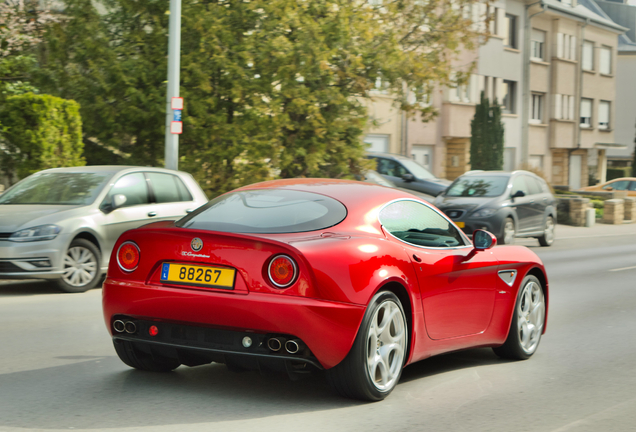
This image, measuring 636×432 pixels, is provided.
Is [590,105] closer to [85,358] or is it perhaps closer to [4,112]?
[4,112]

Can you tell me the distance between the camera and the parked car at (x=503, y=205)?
17.9 m

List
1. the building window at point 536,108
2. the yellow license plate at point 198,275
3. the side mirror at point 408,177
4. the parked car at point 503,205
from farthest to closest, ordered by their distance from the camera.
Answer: the building window at point 536,108 < the side mirror at point 408,177 < the parked car at point 503,205 < the yellow license plate at point 198,275

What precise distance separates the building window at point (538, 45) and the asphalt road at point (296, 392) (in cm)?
4184

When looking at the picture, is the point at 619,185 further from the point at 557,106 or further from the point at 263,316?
the point at 263,316

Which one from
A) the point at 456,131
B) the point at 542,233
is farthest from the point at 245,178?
the point at 456,131

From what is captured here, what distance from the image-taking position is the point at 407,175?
22.8 m

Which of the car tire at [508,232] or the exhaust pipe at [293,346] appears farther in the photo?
the car tire at [508,232]

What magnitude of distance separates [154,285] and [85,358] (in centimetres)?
156

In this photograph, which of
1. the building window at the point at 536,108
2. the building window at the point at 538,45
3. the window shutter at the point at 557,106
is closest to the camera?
the building window at the point at 538,45

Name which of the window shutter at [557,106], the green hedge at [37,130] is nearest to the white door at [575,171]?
the window shutter at [557,106]

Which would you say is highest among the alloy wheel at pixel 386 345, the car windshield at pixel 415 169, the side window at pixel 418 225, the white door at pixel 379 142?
the white door at pixel 379 142

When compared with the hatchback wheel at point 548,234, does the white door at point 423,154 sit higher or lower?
higher

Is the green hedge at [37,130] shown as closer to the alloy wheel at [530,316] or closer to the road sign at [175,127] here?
the road sign at [175,127]

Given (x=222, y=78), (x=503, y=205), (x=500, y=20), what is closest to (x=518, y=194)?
(x=503, y=205)
